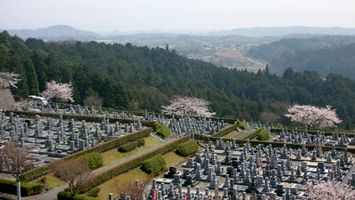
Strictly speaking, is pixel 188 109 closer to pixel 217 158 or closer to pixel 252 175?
pixel 217 158

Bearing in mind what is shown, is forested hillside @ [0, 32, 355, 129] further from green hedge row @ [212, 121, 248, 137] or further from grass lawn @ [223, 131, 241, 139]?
grass lawn @ [223, 131, 241, 139]

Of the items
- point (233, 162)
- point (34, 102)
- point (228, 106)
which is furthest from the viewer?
point (228, 106)

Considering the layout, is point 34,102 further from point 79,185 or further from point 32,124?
point 79,185

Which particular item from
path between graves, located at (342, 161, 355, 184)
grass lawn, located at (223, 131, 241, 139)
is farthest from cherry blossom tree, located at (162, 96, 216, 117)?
path between graves, located at (342, 161, 355, 184)

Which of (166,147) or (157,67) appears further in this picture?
(157,67)

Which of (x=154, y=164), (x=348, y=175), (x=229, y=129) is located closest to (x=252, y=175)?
(x=154, y=164)

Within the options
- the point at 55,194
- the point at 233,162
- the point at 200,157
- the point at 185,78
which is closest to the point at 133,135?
the point at 200,157

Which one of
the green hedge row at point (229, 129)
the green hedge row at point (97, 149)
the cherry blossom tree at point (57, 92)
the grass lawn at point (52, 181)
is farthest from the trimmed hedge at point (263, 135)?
the cherry blossom tree at point (57, 92)
